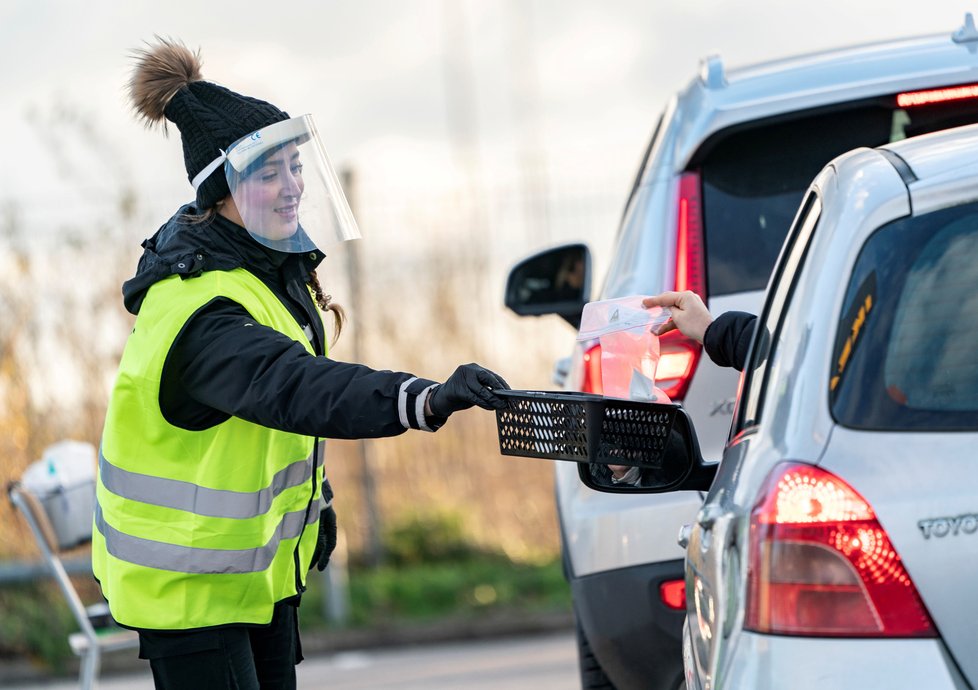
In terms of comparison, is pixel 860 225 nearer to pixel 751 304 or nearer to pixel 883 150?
pixel 883 150

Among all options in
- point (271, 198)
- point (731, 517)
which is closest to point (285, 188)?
point (271, 198)

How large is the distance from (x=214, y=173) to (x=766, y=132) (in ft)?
4.47

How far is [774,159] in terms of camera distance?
3748 mm

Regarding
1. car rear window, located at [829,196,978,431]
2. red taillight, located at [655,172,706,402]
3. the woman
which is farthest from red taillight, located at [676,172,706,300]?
car rear window, located at [829,196,978,431]

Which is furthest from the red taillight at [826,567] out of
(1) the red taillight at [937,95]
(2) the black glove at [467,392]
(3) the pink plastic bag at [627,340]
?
(1) the red taillight at [937,95]

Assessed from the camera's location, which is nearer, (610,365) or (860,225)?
(860,225)

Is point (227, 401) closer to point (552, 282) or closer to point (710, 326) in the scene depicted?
point (710, 326)

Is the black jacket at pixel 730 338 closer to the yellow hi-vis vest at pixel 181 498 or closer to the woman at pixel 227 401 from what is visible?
the woman at pixel 227 401

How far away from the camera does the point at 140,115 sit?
3.52 meters

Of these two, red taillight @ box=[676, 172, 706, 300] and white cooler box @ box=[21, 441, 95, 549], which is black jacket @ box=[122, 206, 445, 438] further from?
white cooler box @ box=[21, 441, 95, 549]

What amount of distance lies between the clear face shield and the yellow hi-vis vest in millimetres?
139

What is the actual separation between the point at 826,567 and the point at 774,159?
72.4 inches

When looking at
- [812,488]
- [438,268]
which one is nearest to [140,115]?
[812,488]

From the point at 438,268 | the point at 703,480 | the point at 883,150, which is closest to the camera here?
the point at 883,150
